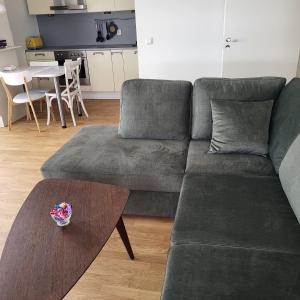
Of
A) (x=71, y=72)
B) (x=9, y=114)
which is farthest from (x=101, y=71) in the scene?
(x=9, y=114)

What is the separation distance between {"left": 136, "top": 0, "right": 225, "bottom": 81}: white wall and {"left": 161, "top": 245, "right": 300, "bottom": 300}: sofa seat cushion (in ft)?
9.92

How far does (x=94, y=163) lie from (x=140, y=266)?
71cm

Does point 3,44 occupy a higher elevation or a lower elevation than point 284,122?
higher

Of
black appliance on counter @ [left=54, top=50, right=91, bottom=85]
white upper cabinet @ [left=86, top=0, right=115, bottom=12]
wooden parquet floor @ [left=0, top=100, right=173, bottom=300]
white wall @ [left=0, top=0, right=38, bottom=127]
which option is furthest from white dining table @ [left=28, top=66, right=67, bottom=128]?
white upper cabinet @ [left=86, top=0, right=115, bottom=12]

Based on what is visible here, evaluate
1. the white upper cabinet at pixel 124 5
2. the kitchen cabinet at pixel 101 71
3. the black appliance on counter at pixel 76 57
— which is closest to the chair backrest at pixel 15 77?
the black appliance on counter at pixel 76 57

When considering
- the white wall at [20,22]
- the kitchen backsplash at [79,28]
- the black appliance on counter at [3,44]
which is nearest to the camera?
the black appliance on counter at [3,44]

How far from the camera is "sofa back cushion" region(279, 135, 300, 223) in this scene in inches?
53.9

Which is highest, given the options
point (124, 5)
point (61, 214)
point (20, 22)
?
point (124, 5)

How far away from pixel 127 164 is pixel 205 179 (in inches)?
20.6

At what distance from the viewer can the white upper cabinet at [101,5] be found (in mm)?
4645

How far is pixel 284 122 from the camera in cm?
184

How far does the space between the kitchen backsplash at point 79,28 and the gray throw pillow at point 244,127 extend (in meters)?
3.66

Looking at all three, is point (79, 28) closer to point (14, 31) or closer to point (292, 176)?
point (14, 31)

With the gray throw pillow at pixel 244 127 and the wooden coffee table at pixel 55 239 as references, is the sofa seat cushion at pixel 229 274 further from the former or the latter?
the gray throw pillow at pixel 244 127
